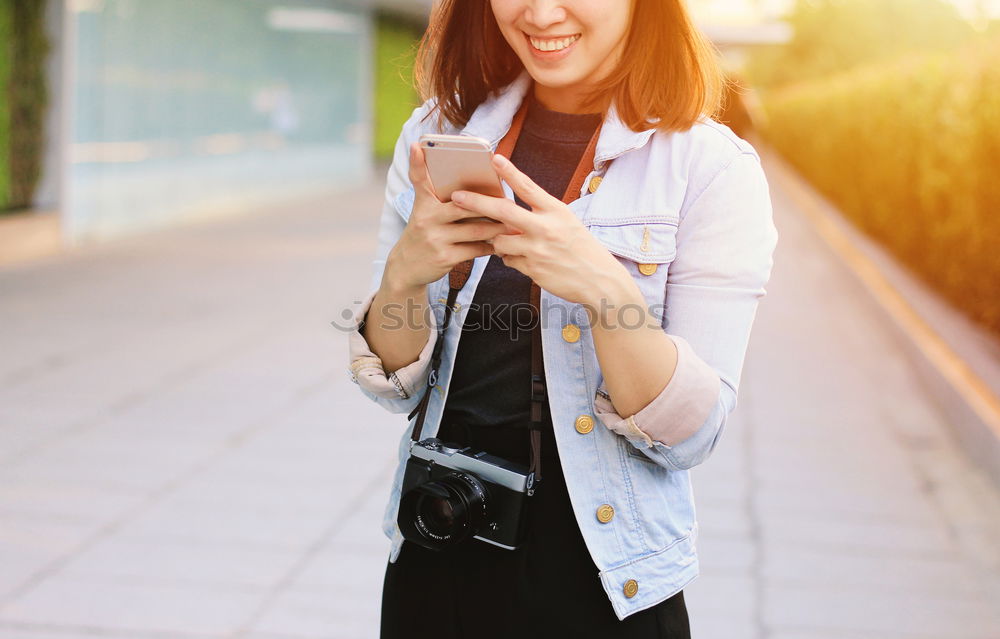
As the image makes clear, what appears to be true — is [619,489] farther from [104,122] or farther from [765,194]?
[104,122]

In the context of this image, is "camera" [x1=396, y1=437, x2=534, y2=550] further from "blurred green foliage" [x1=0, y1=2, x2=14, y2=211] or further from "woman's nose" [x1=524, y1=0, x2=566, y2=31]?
"blurred green foliage" [x1=0, y1=2, x2=14, y2=211]

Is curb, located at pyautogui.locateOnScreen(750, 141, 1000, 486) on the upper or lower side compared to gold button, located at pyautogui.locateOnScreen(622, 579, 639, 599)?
lower

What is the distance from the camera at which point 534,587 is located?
61.2 inches

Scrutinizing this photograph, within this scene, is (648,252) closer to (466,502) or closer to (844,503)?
(466,502)

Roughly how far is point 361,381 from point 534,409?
263mm

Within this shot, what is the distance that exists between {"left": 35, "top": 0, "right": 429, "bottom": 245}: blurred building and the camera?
10282mm

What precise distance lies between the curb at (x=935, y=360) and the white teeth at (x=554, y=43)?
398 cm

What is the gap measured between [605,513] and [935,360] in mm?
5776

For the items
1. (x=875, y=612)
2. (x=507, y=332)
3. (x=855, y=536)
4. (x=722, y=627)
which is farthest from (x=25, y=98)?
(x=507, y=332)

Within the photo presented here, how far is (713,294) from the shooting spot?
1440mm

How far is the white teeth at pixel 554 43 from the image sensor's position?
1513 mm

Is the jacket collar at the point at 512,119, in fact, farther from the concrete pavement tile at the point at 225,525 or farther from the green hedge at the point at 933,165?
the green hedge at the point at 933,165

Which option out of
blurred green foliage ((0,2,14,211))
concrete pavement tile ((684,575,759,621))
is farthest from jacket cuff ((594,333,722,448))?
blurred green foliage ((0,2,14,211))

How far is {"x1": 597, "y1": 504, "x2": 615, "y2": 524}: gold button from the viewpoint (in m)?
1.52
